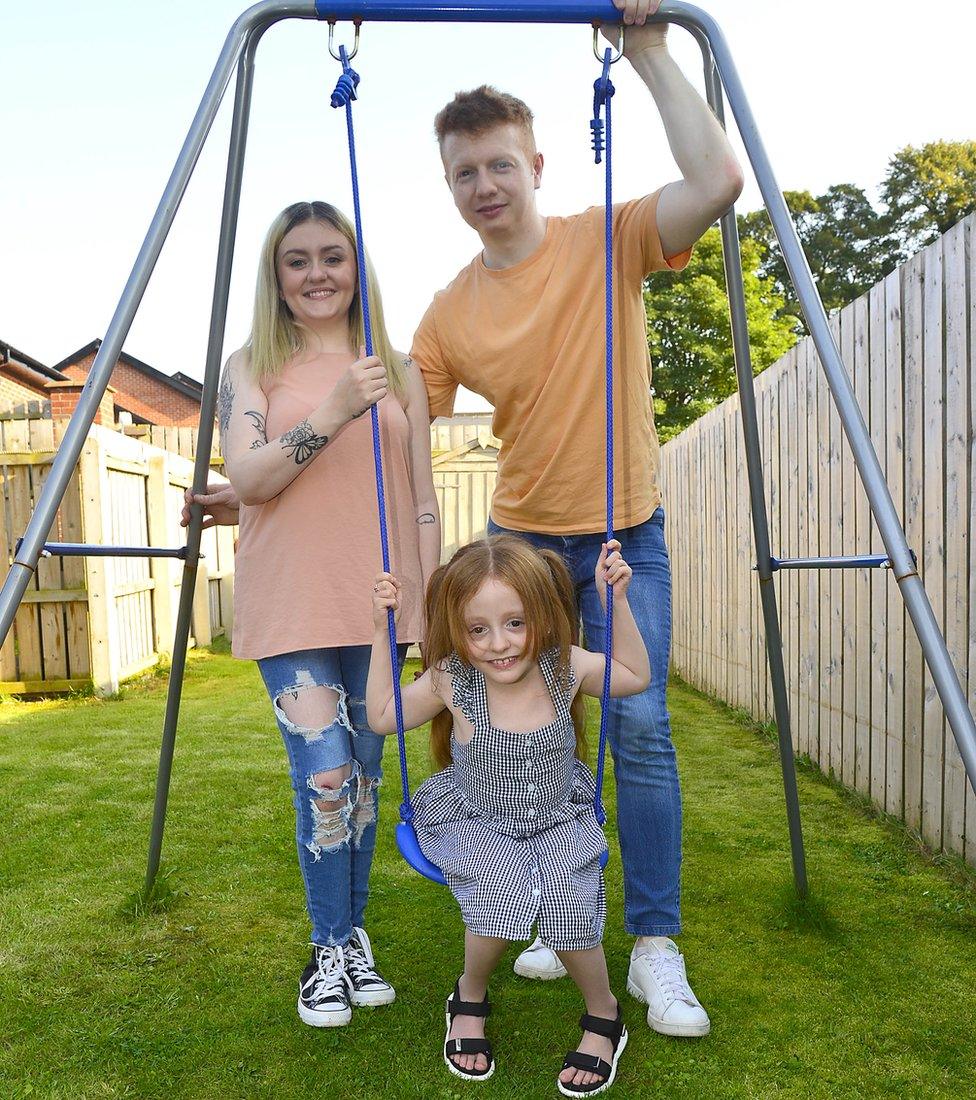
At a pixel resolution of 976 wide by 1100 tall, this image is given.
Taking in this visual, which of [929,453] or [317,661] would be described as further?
[929,453]

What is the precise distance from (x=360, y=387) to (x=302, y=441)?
16 cm

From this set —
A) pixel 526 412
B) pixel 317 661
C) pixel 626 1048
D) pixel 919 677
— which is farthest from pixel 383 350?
pixel 919 677

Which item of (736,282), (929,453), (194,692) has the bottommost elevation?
(194,692)

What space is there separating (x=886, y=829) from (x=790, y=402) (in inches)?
76.1

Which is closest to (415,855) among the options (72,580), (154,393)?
(72,580)

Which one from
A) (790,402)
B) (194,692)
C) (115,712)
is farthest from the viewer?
(194,692)

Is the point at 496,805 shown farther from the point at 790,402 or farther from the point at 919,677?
the point at 790,402

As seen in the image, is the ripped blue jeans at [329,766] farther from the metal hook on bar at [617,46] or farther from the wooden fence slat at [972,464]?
the wooden fence slat at [972,464]

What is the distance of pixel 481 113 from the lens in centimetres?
204

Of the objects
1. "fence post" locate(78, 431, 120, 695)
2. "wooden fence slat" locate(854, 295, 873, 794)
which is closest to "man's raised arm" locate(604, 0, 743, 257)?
"wooden fence slat" locate(854, 295, 873, 794)

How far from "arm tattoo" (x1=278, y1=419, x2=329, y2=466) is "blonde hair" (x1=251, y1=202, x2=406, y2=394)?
232mm

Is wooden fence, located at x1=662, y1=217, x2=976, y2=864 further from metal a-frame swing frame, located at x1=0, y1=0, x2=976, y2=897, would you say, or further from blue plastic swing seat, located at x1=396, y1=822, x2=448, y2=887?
blue plastic swing seat, located at x1=396, y1=822, x2=448, y2=887

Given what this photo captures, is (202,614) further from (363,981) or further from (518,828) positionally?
(518,828)

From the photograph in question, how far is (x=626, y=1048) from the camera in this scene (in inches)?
75.5
